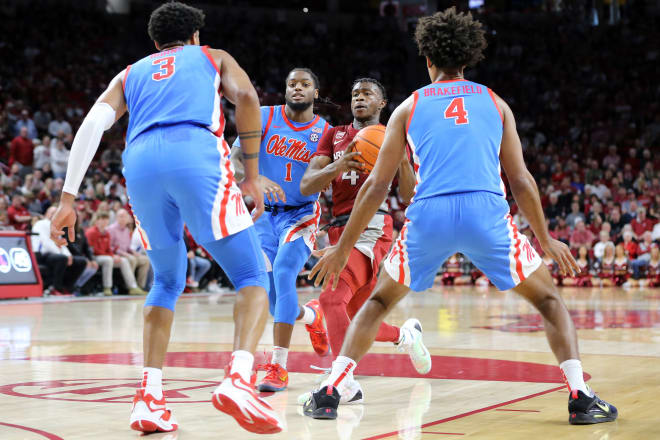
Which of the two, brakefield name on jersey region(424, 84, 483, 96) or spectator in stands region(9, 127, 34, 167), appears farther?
spectator in stands region(9, 127, 34, 167)

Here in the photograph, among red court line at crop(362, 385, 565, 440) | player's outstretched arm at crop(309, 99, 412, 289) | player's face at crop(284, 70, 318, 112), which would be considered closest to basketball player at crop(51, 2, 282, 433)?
player's outstretched arm at crop(309, 99, 412, 289)

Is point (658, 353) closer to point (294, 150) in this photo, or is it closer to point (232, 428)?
point (294, 150)

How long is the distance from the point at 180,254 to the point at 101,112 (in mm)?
739

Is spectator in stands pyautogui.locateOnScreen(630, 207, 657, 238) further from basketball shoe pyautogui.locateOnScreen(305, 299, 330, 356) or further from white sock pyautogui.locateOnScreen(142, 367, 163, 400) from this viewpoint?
white sock pyautogui.locateOnScreen(142, 367, 163, 400)

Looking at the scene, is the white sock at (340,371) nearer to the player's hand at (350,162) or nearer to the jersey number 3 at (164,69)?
the player's hand at (350,162)

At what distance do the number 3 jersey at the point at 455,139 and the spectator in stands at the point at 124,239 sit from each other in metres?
11.4

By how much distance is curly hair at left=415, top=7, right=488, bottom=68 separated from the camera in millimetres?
4258

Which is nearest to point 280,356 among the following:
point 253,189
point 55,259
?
point 253,189

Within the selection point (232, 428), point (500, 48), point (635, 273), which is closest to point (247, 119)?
point (232, 428)

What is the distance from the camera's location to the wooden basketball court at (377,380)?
3812 mm

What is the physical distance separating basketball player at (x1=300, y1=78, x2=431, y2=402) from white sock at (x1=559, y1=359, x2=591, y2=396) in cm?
142

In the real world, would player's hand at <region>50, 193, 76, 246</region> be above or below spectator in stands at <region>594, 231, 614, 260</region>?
above

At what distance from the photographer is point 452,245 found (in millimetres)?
4035

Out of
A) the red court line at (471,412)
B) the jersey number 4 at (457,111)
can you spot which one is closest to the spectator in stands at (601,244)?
the red court line at (471,412)
